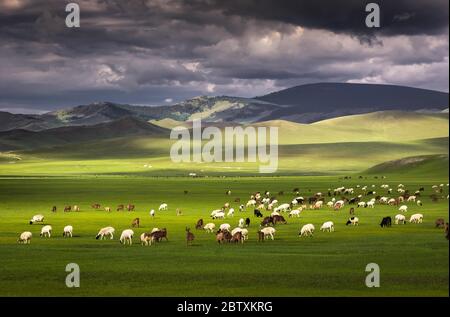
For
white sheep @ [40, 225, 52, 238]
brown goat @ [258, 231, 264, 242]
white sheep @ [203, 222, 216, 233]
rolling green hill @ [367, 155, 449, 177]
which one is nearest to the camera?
brown goat @ [258, 231, 264, 242]

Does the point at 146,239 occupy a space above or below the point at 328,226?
below

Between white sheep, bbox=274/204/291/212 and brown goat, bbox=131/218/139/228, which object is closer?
brown goat, bbox=131/218/139/228

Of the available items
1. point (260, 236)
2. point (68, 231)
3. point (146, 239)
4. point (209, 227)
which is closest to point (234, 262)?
point (260, 236)

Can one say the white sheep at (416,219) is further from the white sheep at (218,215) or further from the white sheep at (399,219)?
the white sheep at (218,215)

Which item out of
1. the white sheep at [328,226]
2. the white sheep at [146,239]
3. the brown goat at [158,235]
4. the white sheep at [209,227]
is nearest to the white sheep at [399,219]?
the white sheep at [328,226]

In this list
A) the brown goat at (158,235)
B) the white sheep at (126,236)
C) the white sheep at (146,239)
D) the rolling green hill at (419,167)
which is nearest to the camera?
the white sheep at (146,239)

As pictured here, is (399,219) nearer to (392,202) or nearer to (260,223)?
(260,223)

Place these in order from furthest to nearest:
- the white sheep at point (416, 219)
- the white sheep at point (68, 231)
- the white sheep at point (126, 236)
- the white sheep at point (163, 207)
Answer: the white sheep at point (163, 207), the white sheep at point (416, 219), the white sheep at point (68, 231), the white sheep at point (126, 236)

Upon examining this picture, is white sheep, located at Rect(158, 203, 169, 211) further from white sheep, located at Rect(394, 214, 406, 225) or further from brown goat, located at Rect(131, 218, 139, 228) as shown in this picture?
white sheep, located at Rect(394, 214, 406, 225)

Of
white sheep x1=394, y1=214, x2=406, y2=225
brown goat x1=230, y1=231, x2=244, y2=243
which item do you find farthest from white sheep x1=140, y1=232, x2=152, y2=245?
white sheep x1=394, y1=214, x2=406, y2=225

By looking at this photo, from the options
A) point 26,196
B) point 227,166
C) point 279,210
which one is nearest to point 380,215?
point 279,210

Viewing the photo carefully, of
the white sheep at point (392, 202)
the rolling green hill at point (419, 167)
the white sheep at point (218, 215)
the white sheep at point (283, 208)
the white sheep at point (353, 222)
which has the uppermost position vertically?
the rolling green hill at point (419, 167)

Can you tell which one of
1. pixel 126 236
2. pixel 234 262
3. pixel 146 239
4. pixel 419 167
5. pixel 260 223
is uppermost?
pixel 419 167
